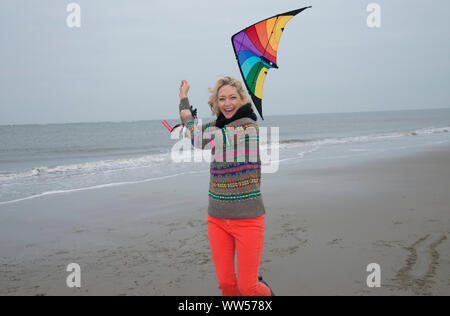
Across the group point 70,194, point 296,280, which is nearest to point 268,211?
point 296,280

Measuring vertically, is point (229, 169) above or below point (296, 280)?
above

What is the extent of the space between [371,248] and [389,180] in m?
5.42

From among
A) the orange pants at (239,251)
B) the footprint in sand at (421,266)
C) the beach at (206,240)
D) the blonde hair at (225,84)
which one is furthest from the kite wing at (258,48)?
the footprint in sand at (421,266)

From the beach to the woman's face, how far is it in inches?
77.5

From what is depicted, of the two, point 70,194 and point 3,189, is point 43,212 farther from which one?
point 3,189

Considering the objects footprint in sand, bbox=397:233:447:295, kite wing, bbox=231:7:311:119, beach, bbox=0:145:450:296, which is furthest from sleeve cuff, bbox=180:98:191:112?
footprint in sand, bbox=397:233:447:295

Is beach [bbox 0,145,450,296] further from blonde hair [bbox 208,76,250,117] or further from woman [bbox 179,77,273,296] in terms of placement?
blonde hair [bbox 208,76,250,117]

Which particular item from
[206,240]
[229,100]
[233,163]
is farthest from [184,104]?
[206,240]

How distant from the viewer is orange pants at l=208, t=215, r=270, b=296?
8.47ft

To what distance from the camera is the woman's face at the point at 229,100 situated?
2.64 meters

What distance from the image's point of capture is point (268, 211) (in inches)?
267

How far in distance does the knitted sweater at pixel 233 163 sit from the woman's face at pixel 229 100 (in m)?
0.12

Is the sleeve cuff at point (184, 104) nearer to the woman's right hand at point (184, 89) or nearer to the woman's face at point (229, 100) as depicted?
the woman's right hand at point (184, 89)

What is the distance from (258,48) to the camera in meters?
2.92
